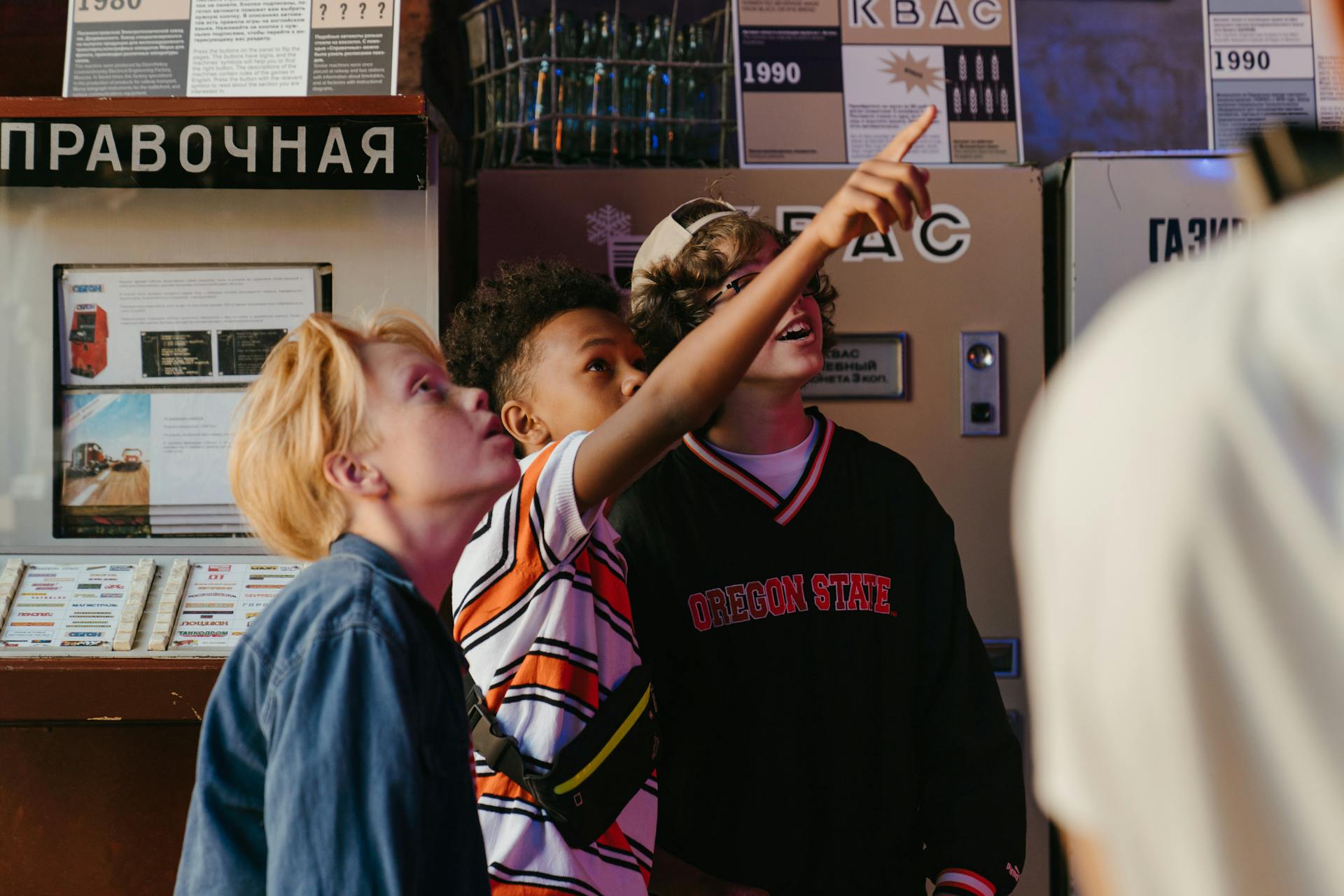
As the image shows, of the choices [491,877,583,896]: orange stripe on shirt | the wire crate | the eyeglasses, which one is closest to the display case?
the wire crate

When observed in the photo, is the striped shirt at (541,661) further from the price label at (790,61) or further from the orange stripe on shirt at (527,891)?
the price label at (790,61)

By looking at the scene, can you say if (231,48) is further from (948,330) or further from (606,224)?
(948,330)

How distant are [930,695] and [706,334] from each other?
2.16 feet

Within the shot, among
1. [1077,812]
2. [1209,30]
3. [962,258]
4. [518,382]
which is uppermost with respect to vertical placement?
[1209,30]

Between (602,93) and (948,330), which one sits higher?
(602,93)

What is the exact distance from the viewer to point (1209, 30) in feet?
9.12

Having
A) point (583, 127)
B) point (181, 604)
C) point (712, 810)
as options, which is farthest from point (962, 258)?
point (181, 604)

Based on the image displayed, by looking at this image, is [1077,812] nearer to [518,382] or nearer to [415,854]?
[415,854]

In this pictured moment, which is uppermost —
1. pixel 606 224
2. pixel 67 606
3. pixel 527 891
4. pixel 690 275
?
pixel 606 224

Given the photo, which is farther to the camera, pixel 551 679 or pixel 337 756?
pixel 551 679

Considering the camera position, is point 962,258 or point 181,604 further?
point 962,258

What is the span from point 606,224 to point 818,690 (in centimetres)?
125

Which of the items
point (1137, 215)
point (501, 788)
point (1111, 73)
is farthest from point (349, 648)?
point (1111, 73)

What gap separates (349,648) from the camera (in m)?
0.99
